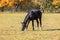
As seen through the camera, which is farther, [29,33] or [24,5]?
[24,5]

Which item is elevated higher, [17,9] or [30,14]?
[30,14]

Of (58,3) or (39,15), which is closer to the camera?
(39,15)

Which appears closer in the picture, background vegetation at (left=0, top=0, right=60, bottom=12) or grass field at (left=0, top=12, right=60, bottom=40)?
grass field at (left=0, top=12, right=60, bottom=40)

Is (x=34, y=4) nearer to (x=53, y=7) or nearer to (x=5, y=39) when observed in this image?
(x=53, y=7)

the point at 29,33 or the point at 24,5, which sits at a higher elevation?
the point at 29,33

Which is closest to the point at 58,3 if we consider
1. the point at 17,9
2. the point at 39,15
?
the point at 17,9

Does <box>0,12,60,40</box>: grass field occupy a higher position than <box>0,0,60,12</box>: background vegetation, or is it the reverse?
<box>0,12,60,40</box>: grass field

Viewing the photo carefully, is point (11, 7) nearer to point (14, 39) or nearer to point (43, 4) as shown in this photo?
point (43, 4)

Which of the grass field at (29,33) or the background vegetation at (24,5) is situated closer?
the grass field at (29,33)

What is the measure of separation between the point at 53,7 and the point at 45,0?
12.2 ft

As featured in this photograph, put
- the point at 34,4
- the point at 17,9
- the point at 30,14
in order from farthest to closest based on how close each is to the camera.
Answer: the point at 34,4 < the point at 17,9 < the point at 30,14

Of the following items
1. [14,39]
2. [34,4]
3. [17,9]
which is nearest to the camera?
[14,39]

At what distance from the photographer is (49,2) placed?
71250 mm

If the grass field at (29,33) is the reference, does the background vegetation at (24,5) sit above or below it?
below
